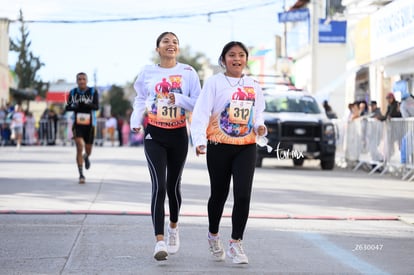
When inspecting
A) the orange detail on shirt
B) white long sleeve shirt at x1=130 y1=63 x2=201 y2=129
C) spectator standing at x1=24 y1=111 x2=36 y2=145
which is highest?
white long sleeve shirt at x1=130 y1=63 x2=201 y2=129

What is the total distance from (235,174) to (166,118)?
79 cm

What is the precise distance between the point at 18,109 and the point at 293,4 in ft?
65.8

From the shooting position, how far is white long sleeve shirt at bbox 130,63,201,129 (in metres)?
7.91

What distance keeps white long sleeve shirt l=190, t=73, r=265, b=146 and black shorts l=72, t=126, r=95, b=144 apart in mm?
8206

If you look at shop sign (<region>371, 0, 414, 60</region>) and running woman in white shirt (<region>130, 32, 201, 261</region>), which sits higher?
shop sign (<region>371, 0, 414, 60</region>)

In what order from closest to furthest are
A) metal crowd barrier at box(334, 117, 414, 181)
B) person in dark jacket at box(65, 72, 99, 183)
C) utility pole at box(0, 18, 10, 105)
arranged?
person in dark jacket at box(65, 72, 99, 183), metal crowd barrier at box(334, 117, 414, 181), utility pole at box(0, 18, 10, 105)

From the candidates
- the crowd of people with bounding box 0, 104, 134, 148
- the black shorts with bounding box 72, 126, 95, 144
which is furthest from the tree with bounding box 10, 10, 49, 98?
the black shorts with bounding box 72, 126, 95, 144

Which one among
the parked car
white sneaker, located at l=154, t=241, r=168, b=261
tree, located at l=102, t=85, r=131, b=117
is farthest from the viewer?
tree, located at l=102, t=85, r=131, b=117

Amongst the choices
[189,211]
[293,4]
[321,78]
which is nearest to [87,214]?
[189,211]

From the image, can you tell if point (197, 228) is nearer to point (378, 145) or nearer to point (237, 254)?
point (237, 254)

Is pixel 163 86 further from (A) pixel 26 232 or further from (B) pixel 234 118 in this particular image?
(A) pixel 26 232

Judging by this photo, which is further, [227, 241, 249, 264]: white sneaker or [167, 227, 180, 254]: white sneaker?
[167, 227, 180, 254]: white sneaker

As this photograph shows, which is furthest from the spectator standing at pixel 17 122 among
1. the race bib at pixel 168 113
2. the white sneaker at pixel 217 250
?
the white sneaker at pixel 217 250

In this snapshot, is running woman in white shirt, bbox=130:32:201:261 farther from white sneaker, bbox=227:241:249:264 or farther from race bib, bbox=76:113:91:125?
race bib, bbox=76:113:91:125
